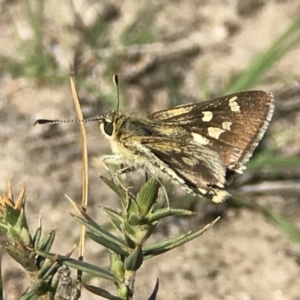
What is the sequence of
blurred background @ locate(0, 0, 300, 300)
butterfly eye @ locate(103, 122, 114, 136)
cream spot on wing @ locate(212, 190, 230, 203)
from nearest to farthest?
1. cream spot on wing @ locate(212, 190, 230, 203)
2. butterfly eye @ locate(103, 122, 114, 136)
3. blurred background @ locate(0, 0, 300, 300)

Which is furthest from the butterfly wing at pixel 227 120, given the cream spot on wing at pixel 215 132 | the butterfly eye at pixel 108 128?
the butterfly eye at pixel 108 128

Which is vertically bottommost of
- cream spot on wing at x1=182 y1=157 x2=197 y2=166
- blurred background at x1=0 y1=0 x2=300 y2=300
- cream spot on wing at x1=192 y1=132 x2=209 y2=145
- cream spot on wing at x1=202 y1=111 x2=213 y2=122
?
blurred background at x1=0 y1=0 x2=300 y2=300

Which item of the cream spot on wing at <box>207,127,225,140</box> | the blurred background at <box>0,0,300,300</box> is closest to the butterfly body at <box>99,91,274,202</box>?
the cream spot on wing at <box>207,127,225,140</box>

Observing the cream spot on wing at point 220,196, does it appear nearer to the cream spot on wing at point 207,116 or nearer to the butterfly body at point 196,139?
the butterfly body at point 196,139

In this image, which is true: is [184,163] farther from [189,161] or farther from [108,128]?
[108,128]

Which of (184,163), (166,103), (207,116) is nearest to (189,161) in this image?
(184,163)

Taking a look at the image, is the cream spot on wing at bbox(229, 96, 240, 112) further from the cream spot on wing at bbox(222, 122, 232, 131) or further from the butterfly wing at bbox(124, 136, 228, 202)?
the butterfly wing at bbox(124, 136, 228, 202)
